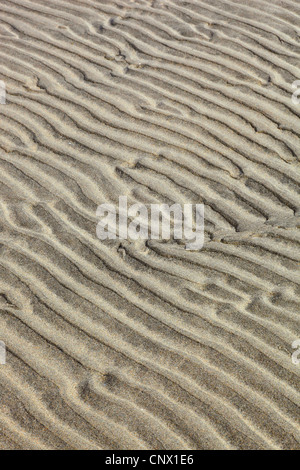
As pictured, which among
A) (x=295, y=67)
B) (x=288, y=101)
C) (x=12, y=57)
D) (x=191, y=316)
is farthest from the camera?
(x=12, y=57)

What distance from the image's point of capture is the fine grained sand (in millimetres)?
2580

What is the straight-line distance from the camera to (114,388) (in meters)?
2.66

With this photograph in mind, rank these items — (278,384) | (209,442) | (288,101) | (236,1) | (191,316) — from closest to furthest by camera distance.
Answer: (209,442)
(278,384)
(191,316)
(288,101)
(236,1)

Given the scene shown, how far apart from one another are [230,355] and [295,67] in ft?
8.84

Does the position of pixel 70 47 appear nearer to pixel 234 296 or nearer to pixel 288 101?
pixel 288 101

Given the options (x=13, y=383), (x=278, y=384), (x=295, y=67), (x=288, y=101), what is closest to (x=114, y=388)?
(x=13, y=383)

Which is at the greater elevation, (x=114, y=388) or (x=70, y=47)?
(x=70, y=47)

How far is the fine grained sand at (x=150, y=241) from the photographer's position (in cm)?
258

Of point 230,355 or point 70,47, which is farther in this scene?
point 70,47

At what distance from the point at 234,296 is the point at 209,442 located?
2.73ft

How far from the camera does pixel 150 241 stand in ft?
11.0

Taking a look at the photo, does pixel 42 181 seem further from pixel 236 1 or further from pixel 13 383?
pixel 236 1

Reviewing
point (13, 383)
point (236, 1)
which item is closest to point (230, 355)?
point (13, 383)

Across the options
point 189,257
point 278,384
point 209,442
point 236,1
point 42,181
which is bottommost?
point 209,442
